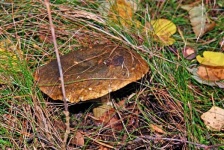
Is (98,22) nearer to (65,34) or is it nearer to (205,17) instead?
(65,34)

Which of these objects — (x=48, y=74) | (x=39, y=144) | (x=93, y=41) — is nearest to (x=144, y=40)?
(x=93, y=41)

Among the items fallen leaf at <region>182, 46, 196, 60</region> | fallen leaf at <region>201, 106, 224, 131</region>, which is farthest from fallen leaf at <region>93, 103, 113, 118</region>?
fallen leaf at <region>182, 46, 196, 60</region>

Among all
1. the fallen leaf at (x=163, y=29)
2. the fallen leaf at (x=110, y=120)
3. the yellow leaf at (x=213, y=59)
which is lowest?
the fallen leaf at (x=110, y=120)

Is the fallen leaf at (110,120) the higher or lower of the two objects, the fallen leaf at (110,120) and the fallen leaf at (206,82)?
the lower

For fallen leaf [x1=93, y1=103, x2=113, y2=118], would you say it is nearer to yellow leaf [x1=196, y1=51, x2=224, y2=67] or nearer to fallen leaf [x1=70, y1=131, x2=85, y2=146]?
fallen leaf [x1=70, y1=131, x2=85, y2=146]

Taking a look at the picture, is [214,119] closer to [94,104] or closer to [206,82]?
[206,82]

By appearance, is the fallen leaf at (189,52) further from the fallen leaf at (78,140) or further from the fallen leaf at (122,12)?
the fallen leaf at (78,140)

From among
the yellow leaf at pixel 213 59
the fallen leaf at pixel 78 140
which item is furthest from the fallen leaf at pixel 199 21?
the fallen leaf at pixel 78 140
